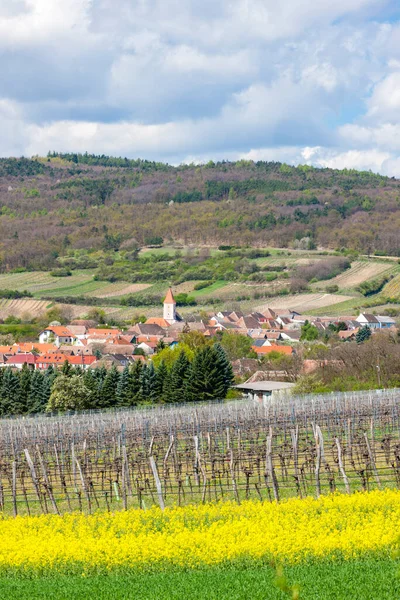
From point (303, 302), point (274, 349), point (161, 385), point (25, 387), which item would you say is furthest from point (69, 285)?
point (161, 385)

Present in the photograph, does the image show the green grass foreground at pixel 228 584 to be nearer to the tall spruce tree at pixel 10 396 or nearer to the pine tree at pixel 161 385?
the pine tree at pixel 161 385

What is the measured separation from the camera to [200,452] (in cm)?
2827

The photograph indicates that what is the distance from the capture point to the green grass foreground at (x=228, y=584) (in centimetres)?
1170

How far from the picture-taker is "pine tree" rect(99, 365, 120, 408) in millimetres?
51688

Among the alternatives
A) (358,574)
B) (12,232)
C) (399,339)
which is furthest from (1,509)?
(12,232)

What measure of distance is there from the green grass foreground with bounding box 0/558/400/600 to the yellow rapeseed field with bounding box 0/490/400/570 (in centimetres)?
50

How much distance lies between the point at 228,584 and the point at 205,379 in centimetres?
3958

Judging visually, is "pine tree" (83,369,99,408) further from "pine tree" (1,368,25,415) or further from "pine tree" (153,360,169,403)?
"pine tree" (1,368,25,415)

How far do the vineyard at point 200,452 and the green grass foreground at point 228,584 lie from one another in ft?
22.6

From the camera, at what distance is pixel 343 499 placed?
57.5 feet

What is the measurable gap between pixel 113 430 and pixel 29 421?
9.06 meters

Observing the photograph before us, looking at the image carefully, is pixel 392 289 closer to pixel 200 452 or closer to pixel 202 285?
pixel 202 285

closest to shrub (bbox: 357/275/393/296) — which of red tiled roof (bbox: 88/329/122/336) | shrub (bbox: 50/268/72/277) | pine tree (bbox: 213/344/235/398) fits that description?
red tiled roof (bbox: 88/329/122/336)

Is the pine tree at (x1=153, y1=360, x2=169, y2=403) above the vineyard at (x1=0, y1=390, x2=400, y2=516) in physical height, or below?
above
